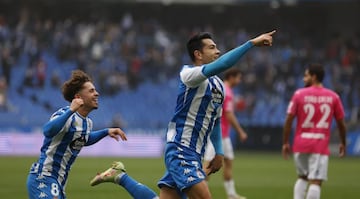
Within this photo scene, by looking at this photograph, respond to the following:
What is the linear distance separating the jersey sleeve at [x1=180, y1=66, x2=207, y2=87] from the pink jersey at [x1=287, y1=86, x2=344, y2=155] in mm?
4097

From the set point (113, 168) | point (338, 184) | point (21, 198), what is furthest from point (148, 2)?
point (113, 168)

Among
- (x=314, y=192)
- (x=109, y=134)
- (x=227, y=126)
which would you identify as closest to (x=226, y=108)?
(x=227, y=126)

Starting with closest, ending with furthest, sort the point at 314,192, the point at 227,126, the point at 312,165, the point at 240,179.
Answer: the point at 314,192, the point at 312,165, the point at 227,126, the point at 240,179

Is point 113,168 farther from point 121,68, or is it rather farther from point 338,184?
point 121,68

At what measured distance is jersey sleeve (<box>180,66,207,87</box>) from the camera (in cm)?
783

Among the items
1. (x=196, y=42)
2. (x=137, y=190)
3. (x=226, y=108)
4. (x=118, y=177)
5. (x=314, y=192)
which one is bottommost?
(x=314, y=192)

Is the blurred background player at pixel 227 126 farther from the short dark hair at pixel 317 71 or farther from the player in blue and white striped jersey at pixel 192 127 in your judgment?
the player in blue and white striped jersey at pixel 192 127

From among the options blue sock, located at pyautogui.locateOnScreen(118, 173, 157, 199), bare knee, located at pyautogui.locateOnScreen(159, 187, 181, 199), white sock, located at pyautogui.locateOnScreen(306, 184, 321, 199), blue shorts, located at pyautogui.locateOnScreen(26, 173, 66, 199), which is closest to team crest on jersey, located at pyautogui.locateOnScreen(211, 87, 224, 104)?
bare knee, located at pyautogui.locateOnScreen(159, 187, 181, 199)

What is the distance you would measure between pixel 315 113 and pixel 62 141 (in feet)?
15.8

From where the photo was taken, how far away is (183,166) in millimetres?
8195

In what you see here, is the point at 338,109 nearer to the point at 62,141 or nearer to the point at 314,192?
the point at 314,192

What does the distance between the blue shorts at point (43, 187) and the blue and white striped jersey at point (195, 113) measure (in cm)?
129

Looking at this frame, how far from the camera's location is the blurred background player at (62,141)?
809cm

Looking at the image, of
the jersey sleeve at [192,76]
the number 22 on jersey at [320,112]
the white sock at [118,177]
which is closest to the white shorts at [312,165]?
the number 22 on jersey at [320,112]
